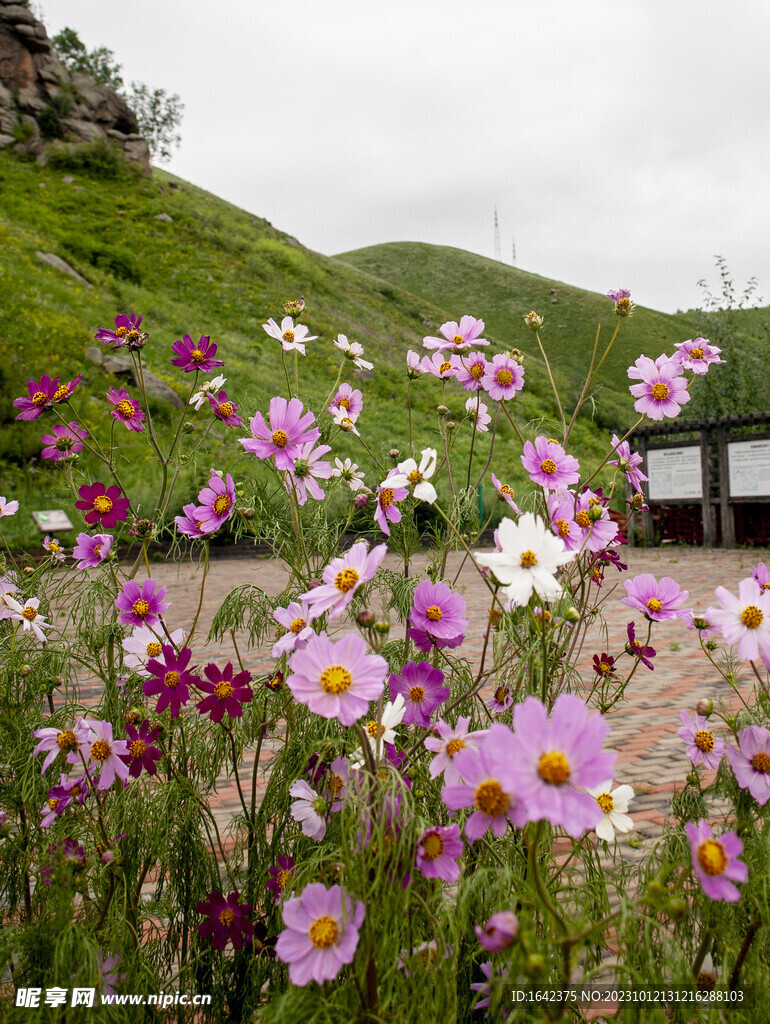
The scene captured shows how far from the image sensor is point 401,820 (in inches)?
39.4

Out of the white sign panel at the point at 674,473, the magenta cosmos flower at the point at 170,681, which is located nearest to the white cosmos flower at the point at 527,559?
the magenta cosmos flower at the point at 170,681

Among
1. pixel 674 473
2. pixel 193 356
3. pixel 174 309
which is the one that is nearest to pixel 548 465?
pixel 193 356

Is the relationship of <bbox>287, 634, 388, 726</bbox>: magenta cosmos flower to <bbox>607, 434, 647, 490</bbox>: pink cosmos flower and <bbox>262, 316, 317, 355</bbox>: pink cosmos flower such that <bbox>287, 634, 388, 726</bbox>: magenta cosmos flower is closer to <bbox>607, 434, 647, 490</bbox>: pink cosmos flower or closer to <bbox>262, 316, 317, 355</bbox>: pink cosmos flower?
<bbox>607, 434, 647, 490</bbox>: pink cosmos flower

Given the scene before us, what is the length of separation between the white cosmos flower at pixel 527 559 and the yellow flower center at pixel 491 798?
0.79 feet

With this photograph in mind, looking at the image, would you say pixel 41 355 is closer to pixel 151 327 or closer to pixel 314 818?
pixel 151 327

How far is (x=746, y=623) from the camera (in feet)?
3.75

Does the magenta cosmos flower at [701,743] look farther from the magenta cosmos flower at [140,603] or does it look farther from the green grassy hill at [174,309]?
the magenta cosmos flower at [140,603]

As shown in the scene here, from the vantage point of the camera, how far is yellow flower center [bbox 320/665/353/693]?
0.94 metres

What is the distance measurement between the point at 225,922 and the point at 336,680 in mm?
729

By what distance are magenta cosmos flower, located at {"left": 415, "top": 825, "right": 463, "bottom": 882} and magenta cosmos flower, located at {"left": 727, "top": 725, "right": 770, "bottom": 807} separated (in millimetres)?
455

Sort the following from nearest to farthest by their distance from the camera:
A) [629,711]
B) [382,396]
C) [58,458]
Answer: [58,458] → [629,711] → [382,396]

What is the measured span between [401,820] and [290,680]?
0.26m

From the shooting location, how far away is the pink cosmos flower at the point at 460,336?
1.74 meters

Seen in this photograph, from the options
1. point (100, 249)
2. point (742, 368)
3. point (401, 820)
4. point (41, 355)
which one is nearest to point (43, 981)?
point (401, 820)
